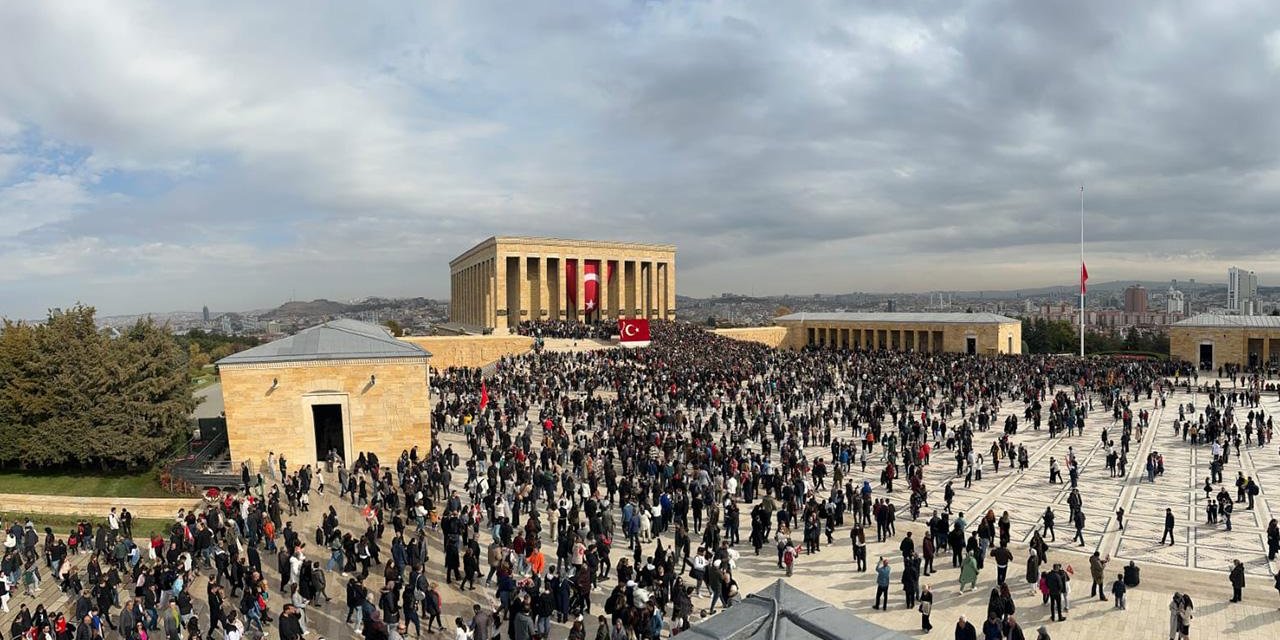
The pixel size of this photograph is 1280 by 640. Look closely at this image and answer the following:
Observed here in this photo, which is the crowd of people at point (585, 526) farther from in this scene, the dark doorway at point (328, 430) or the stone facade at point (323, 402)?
the dark doorway at point (328, 430)

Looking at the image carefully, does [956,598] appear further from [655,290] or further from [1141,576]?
[655,290]

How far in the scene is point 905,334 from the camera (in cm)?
5059

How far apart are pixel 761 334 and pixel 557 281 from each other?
17043 millimetres

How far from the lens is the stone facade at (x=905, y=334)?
45844 mm

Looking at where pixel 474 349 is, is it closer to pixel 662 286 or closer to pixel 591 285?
pixel 591 285

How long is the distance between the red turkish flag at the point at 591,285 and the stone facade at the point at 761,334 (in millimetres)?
9858

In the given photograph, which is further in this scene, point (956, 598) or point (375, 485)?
point (375, 485)

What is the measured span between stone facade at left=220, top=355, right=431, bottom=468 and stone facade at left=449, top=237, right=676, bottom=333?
2987 cm

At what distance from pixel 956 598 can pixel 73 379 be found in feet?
81.2

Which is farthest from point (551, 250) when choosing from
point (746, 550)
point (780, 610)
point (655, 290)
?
point (780, 610)

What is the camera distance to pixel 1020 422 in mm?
25469

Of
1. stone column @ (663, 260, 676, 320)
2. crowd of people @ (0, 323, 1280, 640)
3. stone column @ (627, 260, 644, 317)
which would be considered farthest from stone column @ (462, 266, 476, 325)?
crowd of people @ (0, 323, 1280, 640)

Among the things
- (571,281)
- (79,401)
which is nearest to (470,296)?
(571,281)

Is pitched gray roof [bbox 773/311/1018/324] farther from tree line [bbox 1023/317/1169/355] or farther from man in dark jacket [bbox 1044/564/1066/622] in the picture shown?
man in dark jacket [bbox 1044/564/1066/622]
